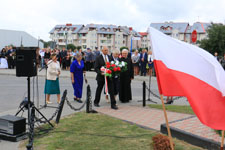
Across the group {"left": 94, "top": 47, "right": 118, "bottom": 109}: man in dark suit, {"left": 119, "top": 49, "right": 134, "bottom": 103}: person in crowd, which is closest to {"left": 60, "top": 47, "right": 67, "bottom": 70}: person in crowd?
{"left": 119, "top": 49, "right": 134, "bottom": 103}: person in crowd

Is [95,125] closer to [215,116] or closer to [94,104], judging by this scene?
[94,104]

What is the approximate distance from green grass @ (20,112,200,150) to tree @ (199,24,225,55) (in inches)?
1906

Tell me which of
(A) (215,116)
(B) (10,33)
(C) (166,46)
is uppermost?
(B) (10,33)

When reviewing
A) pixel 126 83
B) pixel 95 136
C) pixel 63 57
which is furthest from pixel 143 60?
pixel 95 136

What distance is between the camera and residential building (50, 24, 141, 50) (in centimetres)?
11362

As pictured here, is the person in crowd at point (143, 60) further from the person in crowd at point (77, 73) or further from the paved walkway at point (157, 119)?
the paved walkway at point (157, 119)

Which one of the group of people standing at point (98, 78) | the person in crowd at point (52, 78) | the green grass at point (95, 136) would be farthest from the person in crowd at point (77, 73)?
the green grass at point (95, 136)

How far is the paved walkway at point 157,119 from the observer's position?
659cm

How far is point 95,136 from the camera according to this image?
669 centimetres

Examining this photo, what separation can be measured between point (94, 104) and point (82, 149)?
4.69m

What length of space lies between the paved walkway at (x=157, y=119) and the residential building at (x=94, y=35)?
101072 millimetres

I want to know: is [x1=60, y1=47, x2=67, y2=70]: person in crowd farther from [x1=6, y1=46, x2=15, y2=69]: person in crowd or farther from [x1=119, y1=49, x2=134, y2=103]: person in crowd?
[x1=119, y1=49, x2=134, y2=103]: person in crowd

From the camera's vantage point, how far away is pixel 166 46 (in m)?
4.34

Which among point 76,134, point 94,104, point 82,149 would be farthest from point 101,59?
point 82,149
